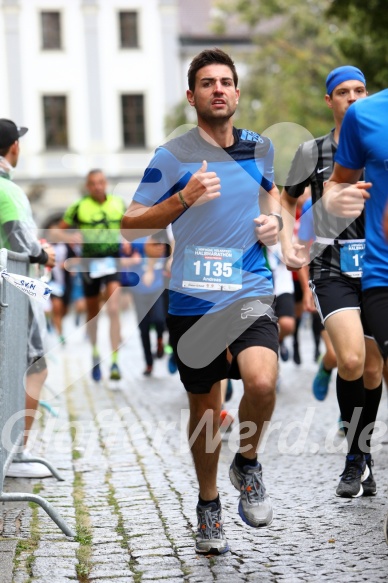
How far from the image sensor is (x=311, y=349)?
16.8 meters

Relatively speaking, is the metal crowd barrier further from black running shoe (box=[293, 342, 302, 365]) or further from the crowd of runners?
black running shoe (box=[293, 342, 302, 365])

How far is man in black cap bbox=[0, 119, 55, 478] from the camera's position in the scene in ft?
22.4

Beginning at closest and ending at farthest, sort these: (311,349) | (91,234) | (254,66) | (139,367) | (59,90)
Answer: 1. (91,234)
2. (139,367)
3. (311,349)
4. (254,66)
5. (59,90)

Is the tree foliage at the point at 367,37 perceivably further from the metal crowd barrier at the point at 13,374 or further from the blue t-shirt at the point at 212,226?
the blue t-shirt at the point at 212,226

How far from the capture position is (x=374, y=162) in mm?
4520

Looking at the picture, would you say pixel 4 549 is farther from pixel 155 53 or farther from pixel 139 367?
pixel 155 53

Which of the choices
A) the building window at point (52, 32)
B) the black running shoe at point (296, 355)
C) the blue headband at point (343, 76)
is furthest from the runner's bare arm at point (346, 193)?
the building window at point (52, 32)

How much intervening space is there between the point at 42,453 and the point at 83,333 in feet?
50.2

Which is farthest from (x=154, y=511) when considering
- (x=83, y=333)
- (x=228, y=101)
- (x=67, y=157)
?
(x=67, y=157)

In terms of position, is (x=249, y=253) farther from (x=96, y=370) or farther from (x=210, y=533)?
(x=96, y=370)

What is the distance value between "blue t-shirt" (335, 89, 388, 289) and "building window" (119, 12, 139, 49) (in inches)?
1797

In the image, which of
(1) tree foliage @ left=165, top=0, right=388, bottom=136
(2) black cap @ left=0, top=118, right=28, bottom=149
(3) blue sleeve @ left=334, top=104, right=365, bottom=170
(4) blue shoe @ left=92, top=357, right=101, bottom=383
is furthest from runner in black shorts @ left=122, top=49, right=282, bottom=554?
(1) tree foliage @ left=165, top=0, right=388, bottom=136

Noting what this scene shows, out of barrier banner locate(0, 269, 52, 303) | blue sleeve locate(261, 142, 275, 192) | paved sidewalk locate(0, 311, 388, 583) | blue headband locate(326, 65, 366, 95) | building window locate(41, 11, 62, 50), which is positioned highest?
building window locate(41, 11, 62, 50)

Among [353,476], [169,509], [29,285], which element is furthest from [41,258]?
[353,476]
